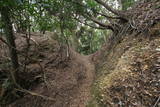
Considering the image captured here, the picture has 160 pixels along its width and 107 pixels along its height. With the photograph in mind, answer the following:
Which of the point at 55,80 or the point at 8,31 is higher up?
the point at 8,31

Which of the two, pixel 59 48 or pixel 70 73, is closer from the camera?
pixel 70 73

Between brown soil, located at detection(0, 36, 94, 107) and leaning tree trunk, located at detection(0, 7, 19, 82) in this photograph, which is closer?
leaning tree trunk, located at detection(0, 7, 19, 82)

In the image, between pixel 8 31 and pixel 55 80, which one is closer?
pixel 8 31

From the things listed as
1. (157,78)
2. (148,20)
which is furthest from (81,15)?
(157,78)

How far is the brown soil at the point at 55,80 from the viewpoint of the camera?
4512 mm

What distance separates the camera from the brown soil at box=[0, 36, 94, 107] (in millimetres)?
4512

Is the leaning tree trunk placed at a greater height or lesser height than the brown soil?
greater

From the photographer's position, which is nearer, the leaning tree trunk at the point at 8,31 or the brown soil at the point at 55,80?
the leaning tree trunk at the point at 8,31

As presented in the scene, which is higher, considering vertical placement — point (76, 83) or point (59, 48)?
point (59, 48)

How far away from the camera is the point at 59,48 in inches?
309

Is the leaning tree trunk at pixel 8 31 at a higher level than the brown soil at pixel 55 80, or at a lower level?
higher

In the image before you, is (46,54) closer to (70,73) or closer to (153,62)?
(70,73)

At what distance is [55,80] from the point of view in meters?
5.63

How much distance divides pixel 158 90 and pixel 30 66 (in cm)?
529
